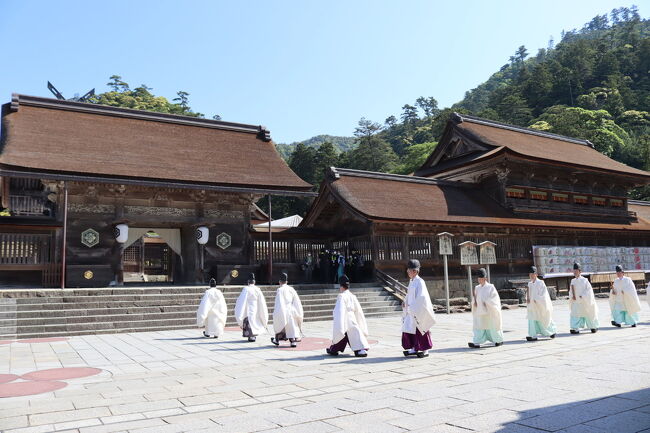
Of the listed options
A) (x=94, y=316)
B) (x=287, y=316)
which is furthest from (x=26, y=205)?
(x=287, y=316)

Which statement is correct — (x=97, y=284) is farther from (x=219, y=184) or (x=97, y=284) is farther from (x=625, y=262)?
(x=625, y=262)

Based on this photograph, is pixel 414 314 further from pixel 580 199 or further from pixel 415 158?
pixel 415 158

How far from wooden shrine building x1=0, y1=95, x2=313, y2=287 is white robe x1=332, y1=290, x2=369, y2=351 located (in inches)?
354

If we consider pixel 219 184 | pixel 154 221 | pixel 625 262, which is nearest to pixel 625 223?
pixel 625 262

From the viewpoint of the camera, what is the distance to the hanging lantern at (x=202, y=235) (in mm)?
17562

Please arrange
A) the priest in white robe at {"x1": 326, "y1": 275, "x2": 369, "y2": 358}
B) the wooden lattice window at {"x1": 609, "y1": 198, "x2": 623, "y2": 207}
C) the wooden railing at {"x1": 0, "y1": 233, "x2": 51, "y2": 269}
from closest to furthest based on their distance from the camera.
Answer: the priest in white robe at {"x1": 326, "y1": 275, "x2": 369, "y2": 358}
the wooden railing at {"x1": 0, "y1": 233, "x2": 51, "y2": 269}
the wooden lattice window at {"x1": 609, "y1": 198, "x2": 623, "y2": 207}

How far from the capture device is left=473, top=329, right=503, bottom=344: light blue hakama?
9195 mm

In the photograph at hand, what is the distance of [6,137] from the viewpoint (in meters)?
15.7

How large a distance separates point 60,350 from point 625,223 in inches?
1110

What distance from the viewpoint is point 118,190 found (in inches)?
651

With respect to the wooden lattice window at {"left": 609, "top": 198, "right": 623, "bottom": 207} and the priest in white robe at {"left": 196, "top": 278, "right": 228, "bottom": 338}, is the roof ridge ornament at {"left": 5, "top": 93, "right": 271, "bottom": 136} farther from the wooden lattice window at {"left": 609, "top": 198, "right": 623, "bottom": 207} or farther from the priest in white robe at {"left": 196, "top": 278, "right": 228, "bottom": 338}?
the wooden lattice window at {"left": 609, "top": 198, "right": 623, "bottom": 207}

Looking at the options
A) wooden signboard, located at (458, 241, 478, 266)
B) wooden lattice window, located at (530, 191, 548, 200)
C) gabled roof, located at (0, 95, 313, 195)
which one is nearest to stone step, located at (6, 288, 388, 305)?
gabled roof, located at (0, 95, 313, 195)

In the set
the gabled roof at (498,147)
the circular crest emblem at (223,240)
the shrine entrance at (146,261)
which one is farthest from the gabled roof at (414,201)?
the shrine entrance at (146,261)

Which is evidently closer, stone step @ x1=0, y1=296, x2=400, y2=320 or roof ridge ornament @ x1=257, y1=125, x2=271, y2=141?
stone step @ x1=0, y1=296, x2=400, y2=320
